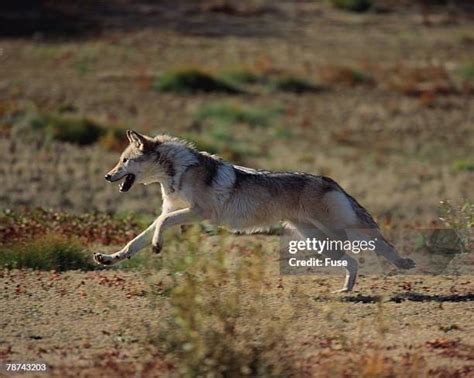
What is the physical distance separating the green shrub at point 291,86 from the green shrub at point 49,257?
73.6 feet

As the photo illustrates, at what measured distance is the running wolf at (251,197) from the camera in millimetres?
12133

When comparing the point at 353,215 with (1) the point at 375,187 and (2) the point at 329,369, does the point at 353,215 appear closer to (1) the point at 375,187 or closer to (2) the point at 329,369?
(2) the point at 329,369

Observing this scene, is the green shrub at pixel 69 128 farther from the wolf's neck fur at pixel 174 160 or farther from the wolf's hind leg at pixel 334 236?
the wolf's hind leg at pixel 334 236

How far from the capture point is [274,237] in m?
15.9

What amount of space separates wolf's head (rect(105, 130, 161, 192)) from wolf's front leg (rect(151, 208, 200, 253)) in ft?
2.13

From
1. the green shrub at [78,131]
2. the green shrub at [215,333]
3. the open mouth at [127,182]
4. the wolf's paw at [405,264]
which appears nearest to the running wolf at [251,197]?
the wolf's paw at [405,264]

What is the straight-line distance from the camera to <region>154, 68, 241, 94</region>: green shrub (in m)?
34.6

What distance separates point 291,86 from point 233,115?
14.6 feet

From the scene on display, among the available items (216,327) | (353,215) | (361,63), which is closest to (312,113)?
(361,63)

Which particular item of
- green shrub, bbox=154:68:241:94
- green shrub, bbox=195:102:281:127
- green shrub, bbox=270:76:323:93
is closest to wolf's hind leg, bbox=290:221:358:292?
green shrub, bbox=195:102:281:127

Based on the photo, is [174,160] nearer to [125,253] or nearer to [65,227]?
[125,253]

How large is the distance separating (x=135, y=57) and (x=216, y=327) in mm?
30441

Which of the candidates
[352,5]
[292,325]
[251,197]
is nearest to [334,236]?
[251,197]

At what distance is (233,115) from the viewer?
31.7 meters
